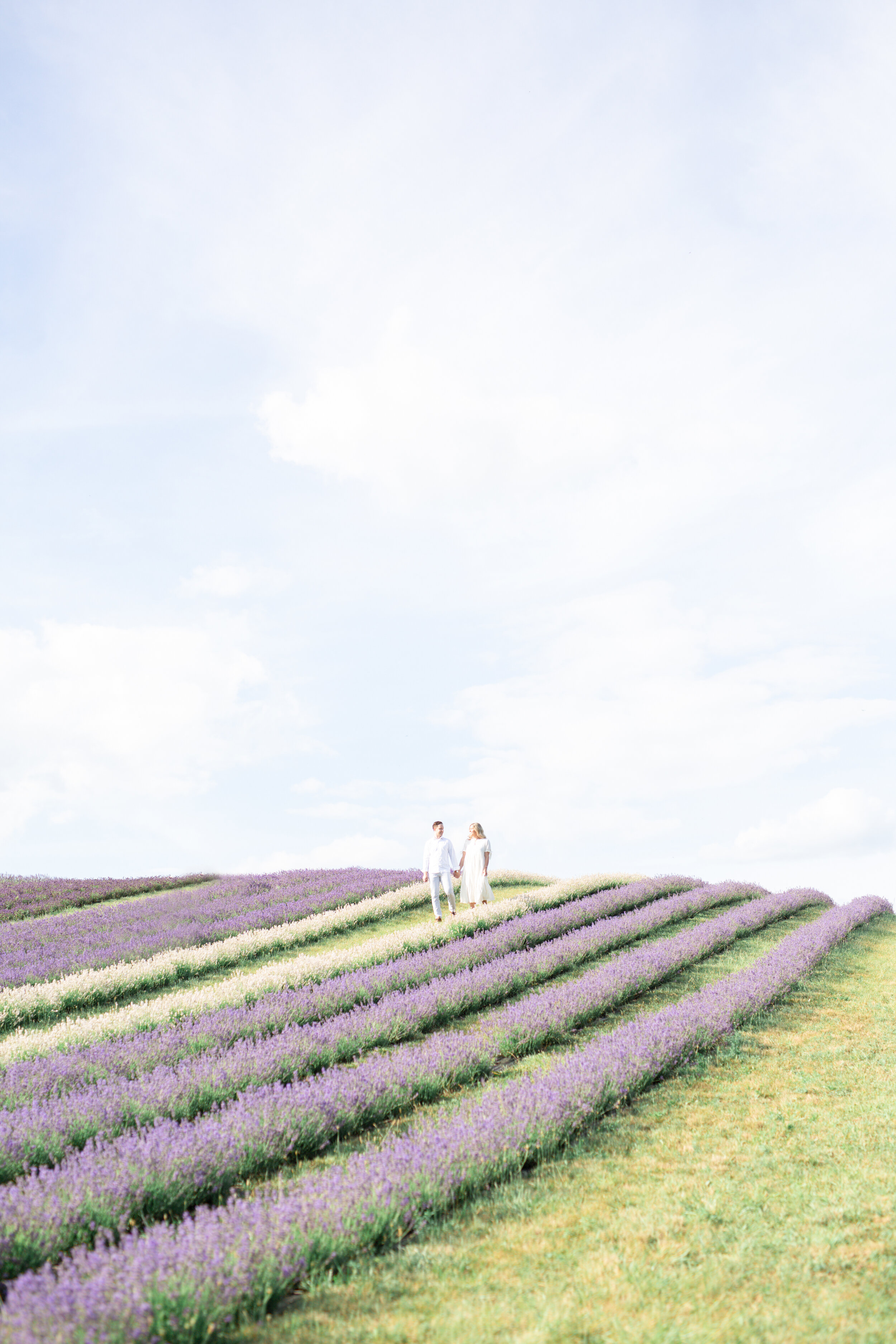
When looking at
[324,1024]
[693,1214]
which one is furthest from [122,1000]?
[693,1214]

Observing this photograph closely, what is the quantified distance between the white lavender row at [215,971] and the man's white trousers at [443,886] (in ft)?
1.27

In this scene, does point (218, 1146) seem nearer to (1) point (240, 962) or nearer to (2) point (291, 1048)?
(2) point (291, 1048)

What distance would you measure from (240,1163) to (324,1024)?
3.09 m

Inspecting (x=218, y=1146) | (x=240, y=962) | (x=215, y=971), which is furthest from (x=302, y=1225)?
(x=240, y=962)

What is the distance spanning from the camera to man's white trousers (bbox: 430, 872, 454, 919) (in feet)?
50.6

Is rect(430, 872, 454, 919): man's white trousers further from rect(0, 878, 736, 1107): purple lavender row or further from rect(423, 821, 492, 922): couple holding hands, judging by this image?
rect(0, 878, 736, 1107): purple lavender row

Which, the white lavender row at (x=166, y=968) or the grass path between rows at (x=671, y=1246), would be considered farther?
the white lavender row at (x=166, y=968)

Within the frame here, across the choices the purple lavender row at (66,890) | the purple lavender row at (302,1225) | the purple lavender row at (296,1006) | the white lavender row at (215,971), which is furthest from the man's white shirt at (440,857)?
the purple lavender row at (66,890)

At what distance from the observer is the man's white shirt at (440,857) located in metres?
15.7

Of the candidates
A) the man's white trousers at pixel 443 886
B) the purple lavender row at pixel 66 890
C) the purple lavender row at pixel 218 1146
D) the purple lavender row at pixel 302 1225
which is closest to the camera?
the purple lavender row at pixel 302 1225

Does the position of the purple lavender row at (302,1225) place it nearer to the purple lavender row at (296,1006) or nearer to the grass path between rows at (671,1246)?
the grass path between rows at (671,1246)

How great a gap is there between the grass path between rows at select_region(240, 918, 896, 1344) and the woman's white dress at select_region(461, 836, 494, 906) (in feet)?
30.1

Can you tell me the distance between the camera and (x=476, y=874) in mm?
16328

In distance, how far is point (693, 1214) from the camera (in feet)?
15.2
